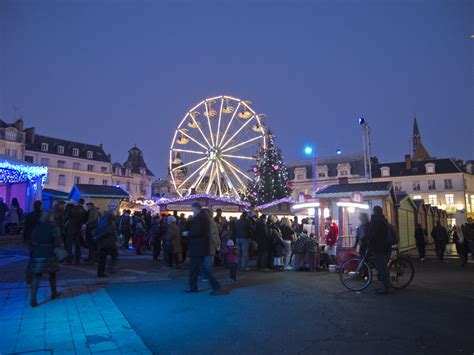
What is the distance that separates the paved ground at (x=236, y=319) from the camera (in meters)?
4.69

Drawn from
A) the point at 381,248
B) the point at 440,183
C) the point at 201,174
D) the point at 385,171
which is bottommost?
the point at 381,248

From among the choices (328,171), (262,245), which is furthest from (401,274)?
(328,171)

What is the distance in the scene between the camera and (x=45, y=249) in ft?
22.1

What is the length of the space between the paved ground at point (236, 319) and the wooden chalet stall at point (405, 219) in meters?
12.1

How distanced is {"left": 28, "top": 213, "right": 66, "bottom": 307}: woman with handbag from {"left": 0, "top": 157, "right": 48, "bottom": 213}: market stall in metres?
14.5

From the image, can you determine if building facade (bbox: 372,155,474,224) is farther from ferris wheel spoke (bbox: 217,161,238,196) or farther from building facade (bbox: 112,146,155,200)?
building facade (bbox: 112,146,155,200)

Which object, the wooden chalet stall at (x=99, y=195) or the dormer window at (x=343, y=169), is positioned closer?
the wooden chalet stall at (x=99, y=195)

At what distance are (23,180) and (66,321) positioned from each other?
64.7ft

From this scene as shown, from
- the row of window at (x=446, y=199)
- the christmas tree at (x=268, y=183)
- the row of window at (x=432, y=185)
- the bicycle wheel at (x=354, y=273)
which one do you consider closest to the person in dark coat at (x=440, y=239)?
the bicycle wheel at (x=354, y=273)

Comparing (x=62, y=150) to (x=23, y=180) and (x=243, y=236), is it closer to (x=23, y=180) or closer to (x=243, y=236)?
(x=23, y=180)

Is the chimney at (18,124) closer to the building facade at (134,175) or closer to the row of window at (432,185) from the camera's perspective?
the building facade at (134,175)

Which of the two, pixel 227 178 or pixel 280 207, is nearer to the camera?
pixel 280 207

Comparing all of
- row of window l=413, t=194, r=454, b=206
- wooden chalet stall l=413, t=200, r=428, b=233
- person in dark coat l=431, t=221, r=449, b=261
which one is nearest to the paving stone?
person in dark coat l=431, t=221, r=449, b=261

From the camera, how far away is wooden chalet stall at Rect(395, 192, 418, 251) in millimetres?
21045
